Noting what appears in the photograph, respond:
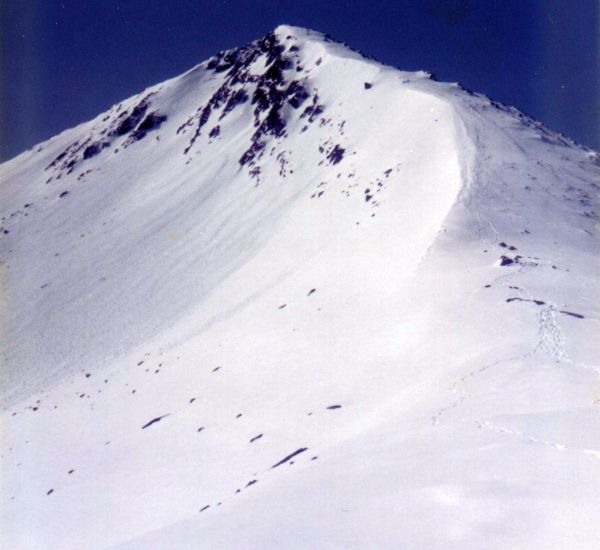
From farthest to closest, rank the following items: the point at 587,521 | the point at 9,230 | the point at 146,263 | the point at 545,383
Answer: the point at 9,230
the point at 146,263
the point at 545,383
the point at 587,521

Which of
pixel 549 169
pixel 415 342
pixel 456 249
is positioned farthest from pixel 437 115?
pixel 415 342

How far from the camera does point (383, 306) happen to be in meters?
22.0

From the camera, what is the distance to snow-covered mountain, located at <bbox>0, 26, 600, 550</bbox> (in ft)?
29.5

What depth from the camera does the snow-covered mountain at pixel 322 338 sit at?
898cm

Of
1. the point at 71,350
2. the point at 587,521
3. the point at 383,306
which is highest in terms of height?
the point at 587,521

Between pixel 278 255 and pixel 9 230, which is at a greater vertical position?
pixel 9 230

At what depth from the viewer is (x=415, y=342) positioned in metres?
17.8

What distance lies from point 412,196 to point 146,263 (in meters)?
21.8

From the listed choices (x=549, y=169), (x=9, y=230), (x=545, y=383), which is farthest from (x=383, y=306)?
(x=9, y=230)

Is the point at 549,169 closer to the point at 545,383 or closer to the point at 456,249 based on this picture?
the point at 456,249

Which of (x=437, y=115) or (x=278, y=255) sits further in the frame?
(x=437, y=115)

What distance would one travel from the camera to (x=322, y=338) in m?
21.9

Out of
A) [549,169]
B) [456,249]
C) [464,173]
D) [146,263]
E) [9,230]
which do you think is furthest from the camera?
[9,230]

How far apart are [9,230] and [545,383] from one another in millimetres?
61139
